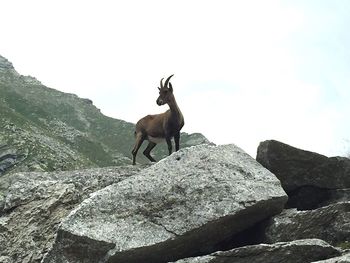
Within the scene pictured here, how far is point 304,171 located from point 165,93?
7.46 meters

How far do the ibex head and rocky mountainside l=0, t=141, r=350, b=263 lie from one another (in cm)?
658

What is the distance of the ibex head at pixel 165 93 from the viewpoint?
68.8 feet

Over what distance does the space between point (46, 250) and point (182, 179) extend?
3923 millimetres

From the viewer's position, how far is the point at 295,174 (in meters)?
15.7

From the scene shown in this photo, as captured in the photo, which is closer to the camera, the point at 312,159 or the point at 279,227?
the point at 279,227

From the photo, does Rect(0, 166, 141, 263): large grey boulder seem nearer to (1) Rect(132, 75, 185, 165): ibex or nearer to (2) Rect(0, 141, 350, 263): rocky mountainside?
(2) Rect(0, 141, 350, 263): rocky mountainside

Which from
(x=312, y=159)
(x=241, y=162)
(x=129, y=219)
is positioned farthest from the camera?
(x=312, y=159)

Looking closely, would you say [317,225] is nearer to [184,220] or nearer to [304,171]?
[184,220]

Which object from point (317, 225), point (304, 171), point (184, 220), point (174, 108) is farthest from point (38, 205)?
point (304, 171)

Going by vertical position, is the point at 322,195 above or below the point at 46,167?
below

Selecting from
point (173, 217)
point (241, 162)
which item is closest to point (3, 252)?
point (173, 217)

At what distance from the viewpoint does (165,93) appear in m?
21.1

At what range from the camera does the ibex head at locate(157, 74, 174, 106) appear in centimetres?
2098

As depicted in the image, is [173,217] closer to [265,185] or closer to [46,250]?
[265,185]
